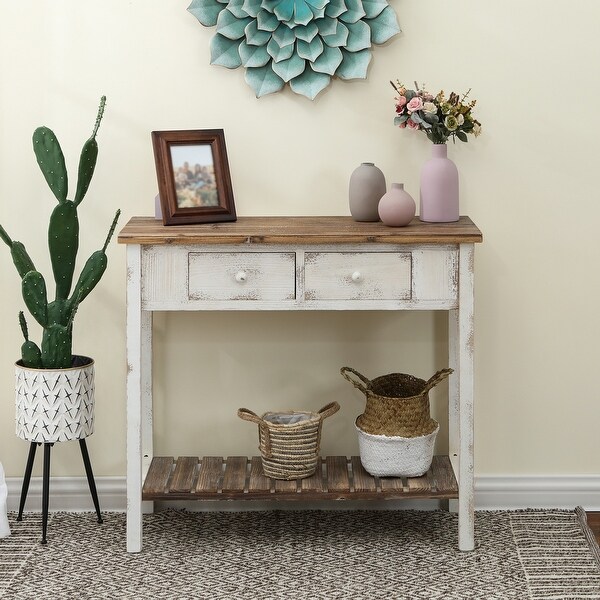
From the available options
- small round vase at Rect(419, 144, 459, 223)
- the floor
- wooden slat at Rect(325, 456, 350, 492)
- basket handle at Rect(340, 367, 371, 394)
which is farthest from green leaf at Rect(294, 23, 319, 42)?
the floor

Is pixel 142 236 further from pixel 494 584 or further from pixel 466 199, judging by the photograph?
pixel 494 584

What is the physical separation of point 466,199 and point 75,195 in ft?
3.90

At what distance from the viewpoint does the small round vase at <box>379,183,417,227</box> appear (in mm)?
2762

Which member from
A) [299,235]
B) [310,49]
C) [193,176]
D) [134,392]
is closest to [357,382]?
[299,235]

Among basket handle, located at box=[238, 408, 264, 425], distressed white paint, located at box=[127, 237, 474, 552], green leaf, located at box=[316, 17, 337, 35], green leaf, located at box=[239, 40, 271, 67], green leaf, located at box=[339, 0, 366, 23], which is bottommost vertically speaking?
basket handle, located at box=[238, 408, 264, 425]

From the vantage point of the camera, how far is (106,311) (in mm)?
3139

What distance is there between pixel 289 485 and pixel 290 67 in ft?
4.06

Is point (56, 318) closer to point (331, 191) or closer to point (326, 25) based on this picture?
point (331, 191)

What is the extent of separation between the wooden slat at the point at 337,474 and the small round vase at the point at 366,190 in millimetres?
752

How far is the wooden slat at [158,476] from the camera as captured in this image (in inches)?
112

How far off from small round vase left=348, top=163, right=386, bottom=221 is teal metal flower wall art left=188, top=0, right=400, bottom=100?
0.30 meters

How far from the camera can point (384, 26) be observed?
118 inches

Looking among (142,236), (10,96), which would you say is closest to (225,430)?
(142,236)

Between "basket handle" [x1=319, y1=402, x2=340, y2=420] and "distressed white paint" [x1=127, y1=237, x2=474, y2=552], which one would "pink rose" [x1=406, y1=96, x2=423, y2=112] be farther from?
"basket handle" [x1=319, y1=402, x2=340, y2=420]
